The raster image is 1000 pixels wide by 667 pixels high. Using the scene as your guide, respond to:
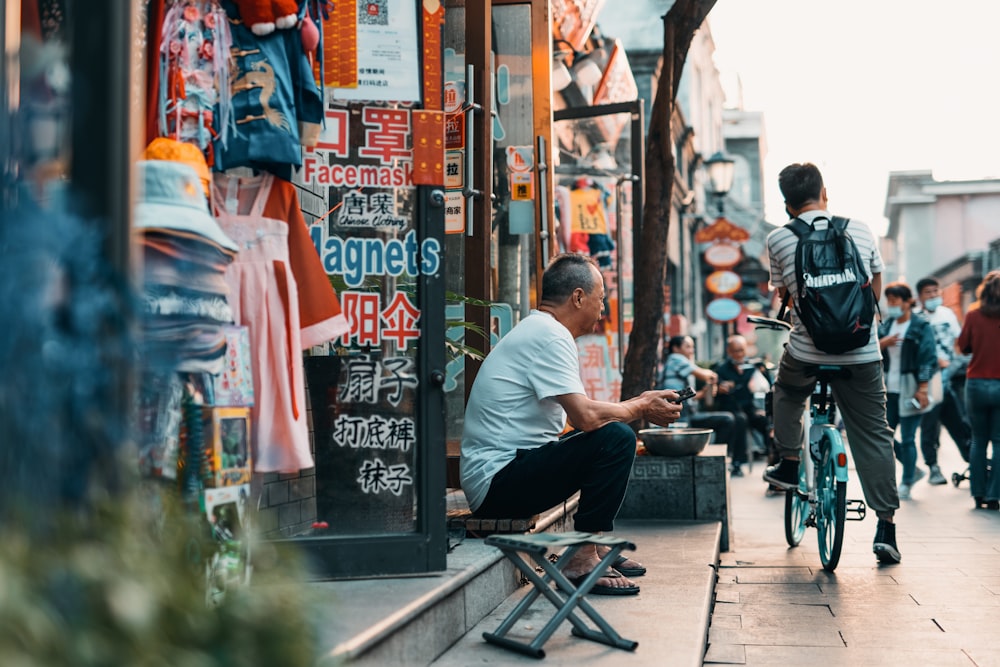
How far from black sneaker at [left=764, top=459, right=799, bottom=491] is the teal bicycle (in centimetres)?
6

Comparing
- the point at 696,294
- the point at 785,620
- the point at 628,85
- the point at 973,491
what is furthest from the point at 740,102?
the point at 785,620

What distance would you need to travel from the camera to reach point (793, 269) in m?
5.94

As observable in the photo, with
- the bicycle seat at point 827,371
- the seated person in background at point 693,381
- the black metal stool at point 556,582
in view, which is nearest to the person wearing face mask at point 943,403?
the seated person in background at point 693,381

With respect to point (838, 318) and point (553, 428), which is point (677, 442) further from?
point (553, 428)

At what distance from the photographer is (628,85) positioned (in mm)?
14570

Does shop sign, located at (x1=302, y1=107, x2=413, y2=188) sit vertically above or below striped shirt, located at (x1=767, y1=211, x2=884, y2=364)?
above

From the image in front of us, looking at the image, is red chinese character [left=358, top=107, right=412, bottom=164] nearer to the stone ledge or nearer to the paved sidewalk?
the stone ledge

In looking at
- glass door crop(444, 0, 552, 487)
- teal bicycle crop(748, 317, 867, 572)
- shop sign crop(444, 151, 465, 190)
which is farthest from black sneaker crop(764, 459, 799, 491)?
shop sign crop(444, 151, 465, 190)

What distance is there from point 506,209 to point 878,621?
4244 mm

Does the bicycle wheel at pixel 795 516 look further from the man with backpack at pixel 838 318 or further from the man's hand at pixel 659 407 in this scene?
the man's hand at pixel 659 407

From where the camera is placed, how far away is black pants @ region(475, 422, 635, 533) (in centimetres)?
454

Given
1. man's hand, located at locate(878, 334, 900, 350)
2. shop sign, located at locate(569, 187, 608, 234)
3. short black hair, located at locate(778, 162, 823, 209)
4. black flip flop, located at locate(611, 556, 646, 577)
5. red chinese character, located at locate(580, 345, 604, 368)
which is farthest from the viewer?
shop sign, located at locate(569, 187, 608, 234)

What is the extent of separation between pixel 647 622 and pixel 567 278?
59.8 inches

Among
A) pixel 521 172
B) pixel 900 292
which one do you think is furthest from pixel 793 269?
pixel 900 292
